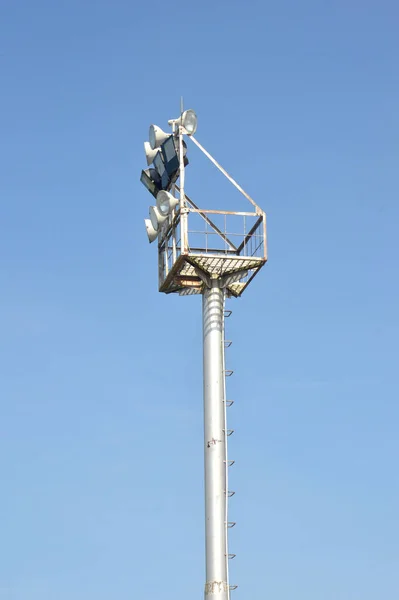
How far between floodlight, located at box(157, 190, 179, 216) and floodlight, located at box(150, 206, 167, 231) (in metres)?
0.21

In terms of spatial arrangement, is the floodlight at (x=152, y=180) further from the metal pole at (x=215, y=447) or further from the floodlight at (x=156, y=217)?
the metal pole at (x=215, y=447)

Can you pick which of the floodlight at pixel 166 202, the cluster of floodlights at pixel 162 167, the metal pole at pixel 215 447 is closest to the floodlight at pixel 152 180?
the cluster of floodlights at pixel 162 167

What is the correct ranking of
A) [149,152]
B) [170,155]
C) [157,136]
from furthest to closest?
[149,152] → [157,136] → [170,155]

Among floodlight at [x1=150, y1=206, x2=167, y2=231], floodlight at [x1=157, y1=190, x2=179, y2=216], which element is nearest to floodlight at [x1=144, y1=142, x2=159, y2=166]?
floodlight at [x1=150, y1=206, x2=167, y2=231]

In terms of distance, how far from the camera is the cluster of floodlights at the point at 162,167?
5588 centimetres

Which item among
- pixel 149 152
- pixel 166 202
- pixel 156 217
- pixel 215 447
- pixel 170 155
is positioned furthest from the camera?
pixel 149 152

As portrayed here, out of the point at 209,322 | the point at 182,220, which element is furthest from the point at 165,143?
the point at 209,322

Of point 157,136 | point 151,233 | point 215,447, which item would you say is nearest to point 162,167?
point 157,136

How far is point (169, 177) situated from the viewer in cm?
5709

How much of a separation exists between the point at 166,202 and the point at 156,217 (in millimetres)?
1578

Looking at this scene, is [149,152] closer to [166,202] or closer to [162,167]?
[162,167]

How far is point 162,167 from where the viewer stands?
57500 mm

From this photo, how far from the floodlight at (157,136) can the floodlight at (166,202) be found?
360 cm

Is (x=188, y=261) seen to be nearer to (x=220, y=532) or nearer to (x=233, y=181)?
(x=233, y=181)
